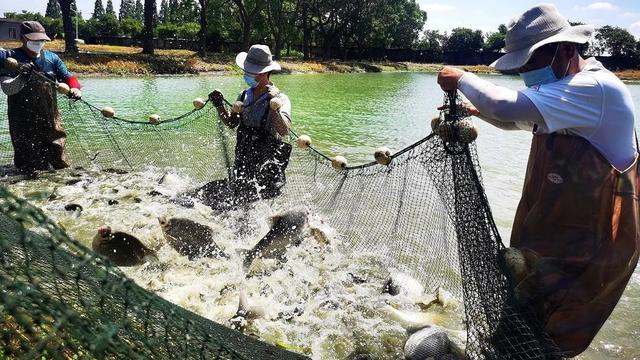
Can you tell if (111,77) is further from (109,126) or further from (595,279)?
(595,279)

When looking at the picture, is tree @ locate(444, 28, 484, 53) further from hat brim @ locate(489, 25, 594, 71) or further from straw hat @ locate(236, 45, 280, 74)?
hat brim @ locate(489, 25, 594, 71)

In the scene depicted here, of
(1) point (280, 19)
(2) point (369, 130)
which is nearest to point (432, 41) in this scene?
(1) point (280, 19)

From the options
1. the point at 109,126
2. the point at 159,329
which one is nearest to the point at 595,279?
the point at 159,329

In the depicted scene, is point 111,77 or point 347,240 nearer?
point 347,240

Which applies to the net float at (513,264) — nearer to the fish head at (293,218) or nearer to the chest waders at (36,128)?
the fish head at (293,218)

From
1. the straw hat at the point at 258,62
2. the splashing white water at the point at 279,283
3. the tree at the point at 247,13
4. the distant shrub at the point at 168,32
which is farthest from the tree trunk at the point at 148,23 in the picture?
the straw hat at the point at 258,62

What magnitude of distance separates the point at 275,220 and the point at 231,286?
3.15 ft

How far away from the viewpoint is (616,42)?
83500mm

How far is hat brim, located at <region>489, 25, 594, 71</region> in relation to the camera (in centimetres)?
263

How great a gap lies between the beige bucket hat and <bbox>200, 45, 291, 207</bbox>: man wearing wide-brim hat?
340cm

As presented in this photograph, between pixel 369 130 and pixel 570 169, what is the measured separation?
46.2ft

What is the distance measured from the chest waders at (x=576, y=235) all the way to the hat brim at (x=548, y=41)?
16.5 inches

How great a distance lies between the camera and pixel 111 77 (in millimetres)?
29281

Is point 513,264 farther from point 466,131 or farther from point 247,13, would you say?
point 247,13
